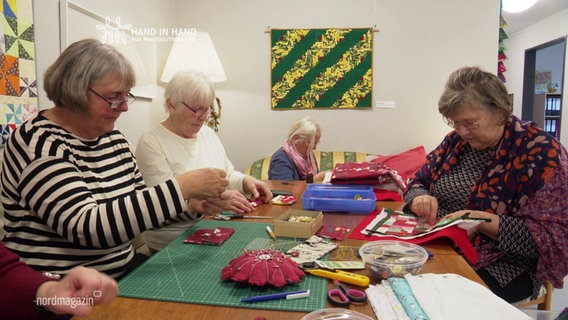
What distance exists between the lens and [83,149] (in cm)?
125

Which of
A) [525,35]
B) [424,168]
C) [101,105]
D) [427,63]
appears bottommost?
[424,168]

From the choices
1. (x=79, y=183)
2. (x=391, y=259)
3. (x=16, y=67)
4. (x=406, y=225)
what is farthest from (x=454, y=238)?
(x=16, y=67)

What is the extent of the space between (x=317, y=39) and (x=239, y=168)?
1.49 metres

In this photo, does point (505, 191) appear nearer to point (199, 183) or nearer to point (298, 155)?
point (199, 183)

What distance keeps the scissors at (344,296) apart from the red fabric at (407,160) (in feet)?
9.01

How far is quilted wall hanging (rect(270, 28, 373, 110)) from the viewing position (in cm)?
387

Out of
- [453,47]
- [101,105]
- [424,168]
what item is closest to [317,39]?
[453,47]

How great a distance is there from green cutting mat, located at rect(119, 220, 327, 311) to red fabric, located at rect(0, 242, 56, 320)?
6.4 inches

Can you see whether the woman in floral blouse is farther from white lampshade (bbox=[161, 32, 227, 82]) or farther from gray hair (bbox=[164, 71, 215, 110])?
white lampshade (bbox=[161, 32, 227, 82])

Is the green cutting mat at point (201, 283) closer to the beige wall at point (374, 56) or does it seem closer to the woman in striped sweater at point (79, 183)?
the woman in striped sweater at point (79, 183)

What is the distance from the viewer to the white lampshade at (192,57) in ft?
11.2

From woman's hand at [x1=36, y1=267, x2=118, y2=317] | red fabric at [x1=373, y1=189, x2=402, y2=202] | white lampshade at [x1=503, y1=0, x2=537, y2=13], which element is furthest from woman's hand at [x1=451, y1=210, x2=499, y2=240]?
white lampshade at [x1=503, y1=0, x2=537, y2=13]

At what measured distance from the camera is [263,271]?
0.90 m

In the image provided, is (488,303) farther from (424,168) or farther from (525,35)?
(525,35)
